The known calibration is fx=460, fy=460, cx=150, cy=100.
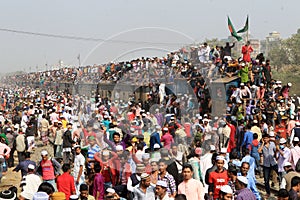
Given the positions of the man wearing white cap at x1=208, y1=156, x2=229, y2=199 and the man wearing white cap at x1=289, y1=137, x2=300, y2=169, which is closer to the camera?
the man wearing white cap at x1=208, y1=156, x2=229, y2=199

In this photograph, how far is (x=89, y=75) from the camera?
2889cm

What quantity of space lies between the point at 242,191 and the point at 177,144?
421 centimetres

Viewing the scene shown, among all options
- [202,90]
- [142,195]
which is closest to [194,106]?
[202,90]

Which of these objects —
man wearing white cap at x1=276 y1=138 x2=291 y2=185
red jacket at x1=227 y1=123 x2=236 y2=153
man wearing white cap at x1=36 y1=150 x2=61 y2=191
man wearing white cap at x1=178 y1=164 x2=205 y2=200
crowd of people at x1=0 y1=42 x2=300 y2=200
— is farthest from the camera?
red jacket at x1=227 y1=123 x2=236 y2=153

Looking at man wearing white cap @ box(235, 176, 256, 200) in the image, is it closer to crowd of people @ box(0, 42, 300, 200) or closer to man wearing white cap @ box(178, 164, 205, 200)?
crowd of people @ box(0, 42, 300, 200)

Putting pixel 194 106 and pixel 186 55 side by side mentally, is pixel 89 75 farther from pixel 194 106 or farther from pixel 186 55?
pixel 194 106

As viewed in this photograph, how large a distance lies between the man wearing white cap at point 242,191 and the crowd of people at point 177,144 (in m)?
0.01

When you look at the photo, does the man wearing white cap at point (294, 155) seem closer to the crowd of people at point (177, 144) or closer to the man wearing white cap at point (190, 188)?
the crowd of people at point (177, 144)

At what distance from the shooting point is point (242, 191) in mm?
5727

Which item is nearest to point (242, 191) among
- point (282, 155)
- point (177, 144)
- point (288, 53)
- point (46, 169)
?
point (282, 155)

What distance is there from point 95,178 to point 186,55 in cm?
1266

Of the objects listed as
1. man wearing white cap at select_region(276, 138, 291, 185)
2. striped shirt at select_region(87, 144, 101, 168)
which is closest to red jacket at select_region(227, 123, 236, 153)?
man wearing white cap at select_region(276, 138, 291, 185)

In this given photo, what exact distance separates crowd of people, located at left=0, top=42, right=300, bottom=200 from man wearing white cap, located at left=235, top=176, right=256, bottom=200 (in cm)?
1

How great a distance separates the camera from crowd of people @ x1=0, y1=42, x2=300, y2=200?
6.30 metres
